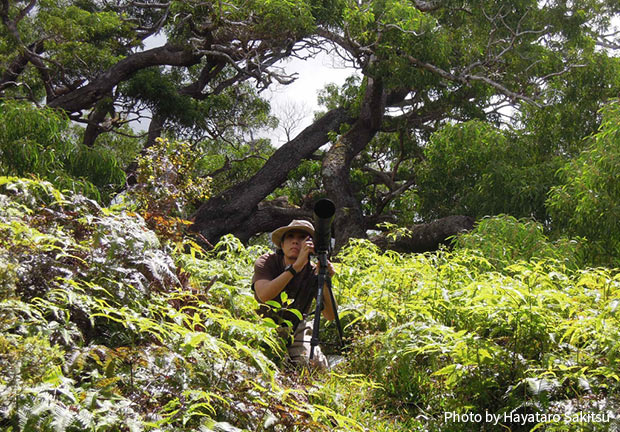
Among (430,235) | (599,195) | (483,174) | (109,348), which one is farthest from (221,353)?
(430,235)

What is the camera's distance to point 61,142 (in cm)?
736

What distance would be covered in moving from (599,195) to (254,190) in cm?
703

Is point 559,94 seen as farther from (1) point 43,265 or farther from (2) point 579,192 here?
(1) point 43,265

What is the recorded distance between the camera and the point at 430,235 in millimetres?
9195

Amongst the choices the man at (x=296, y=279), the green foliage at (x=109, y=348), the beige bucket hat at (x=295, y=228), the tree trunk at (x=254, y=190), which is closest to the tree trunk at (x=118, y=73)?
the tree trunk at (x=254, y=190)

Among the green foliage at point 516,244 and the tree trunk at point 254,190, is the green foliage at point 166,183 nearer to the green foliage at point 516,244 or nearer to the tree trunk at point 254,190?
the green foliage at point 516,244

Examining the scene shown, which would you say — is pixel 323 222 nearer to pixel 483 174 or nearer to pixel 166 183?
pixel 166 183

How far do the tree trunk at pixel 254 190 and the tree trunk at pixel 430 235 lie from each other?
8.77 feet

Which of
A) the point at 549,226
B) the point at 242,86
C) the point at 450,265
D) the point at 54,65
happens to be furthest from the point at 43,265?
the point at 242,86

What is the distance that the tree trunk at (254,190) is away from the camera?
1123 centimetres

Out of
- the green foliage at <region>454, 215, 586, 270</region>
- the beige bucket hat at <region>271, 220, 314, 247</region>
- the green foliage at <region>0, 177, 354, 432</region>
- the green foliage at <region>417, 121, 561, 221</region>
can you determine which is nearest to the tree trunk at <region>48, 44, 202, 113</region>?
the green foliage at <region>417, 121, 561, 221</region>

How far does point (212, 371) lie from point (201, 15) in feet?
30.5

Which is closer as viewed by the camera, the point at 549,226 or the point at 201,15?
the point at 549,226

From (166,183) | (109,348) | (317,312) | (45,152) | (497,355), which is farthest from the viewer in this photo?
(45,152)
